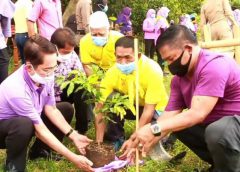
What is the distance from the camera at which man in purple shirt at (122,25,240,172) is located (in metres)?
2.82

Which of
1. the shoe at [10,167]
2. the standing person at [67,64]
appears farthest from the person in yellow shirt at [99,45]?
the shoe at [10,167]

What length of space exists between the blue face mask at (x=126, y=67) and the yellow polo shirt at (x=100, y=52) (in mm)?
800

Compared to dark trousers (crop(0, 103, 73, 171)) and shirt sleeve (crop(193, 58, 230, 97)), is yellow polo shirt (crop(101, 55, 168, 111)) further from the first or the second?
shirt sleeve (crop(193, 58, 230, 97))

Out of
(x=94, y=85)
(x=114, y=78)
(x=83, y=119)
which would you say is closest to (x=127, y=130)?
(x=83, y=119)

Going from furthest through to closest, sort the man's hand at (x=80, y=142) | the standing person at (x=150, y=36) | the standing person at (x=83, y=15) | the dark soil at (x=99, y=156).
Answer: the standing person at (x=150, y=36)
the standing person at (x=83, y=15)
the man's hand at (x=80, y=142)
the dark soil at (x=99, y=156)

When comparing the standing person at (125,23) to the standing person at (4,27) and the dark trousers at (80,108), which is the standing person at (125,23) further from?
the dark trousers at (80,108)

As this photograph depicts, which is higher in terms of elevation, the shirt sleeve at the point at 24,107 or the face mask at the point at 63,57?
the face mask at the point at 63,57

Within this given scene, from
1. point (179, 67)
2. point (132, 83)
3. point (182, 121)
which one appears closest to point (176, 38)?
point (179, 67)

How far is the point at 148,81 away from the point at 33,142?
1314 mm

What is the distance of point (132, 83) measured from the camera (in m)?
3.81

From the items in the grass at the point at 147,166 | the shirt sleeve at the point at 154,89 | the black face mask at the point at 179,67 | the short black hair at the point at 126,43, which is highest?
the short black hair at the point at 126,43

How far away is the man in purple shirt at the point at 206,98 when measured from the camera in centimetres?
Answer: 282

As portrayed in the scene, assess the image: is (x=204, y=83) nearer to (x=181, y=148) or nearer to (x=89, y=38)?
(x=181, y=148)

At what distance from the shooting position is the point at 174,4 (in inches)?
566
